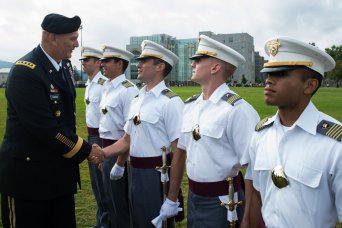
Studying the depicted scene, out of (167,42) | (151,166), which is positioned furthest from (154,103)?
(167,42)

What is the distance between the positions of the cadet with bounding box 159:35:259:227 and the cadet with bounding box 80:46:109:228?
2562 mm

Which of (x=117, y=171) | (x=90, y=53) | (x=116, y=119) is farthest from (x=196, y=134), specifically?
(x=90, y=53)

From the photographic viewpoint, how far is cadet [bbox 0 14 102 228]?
10.9ft

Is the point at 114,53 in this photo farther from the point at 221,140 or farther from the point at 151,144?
the point at 221,140

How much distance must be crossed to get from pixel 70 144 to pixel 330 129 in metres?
2.27

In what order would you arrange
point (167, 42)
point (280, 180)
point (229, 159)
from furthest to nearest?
1. point (167, 42)
2. point (229, 159)
3. point (280, 180)

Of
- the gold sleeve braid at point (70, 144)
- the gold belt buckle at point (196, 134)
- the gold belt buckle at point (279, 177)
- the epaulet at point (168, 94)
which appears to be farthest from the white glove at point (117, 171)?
the gold belt buckle at point (279, 177)

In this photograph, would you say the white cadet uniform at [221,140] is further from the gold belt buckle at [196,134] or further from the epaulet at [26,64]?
Answer: the epaulet at [26,64]

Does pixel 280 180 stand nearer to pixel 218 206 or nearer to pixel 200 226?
pixel 218 206

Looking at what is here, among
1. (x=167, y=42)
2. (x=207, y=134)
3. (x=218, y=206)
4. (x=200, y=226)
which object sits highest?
(x=167, y=42)

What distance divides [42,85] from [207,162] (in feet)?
5.34

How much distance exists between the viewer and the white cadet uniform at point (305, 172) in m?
2.20

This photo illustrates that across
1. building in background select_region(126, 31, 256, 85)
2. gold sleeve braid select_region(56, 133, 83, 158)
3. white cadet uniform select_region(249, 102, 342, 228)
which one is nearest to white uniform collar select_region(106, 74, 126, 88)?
gold sleeve braid select_region(56, 133, 83, 158)

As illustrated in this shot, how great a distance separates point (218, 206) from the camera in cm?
335
